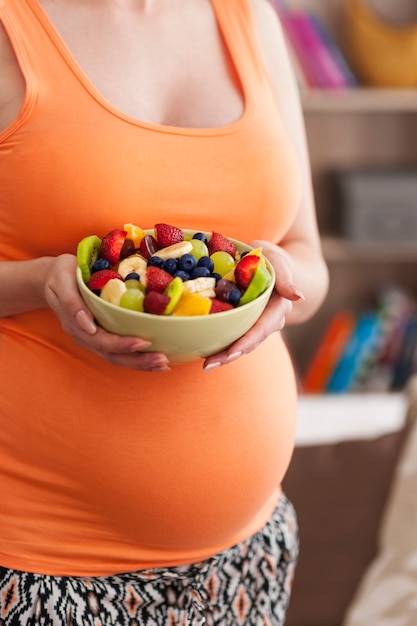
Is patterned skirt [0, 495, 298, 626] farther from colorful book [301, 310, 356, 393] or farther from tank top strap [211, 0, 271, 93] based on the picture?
colorful book [301, 310, 356, 393]

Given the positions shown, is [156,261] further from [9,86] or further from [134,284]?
[9,86]

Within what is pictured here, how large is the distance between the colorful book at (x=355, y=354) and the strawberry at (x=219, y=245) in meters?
2.06

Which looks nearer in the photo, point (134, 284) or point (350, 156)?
point (134, 284)

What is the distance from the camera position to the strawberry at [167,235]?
2.98ft

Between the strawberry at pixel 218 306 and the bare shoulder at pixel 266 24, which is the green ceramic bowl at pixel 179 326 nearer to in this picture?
the strawberry at pixel 218 306

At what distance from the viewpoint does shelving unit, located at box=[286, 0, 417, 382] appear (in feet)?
9.04

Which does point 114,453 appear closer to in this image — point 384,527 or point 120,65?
point 120,65

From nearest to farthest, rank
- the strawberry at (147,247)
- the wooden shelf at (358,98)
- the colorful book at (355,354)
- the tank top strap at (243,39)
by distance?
1. the strawberry at (147,247)
2. the tank top strap at (243,39)
3. the wooden shelf at (358,98)
4. the colorful book at (355,354)

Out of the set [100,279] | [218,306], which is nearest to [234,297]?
[218,306]

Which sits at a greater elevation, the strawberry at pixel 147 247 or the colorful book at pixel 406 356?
the strawberry at pixel 147 247

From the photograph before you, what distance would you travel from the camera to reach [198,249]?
90cm

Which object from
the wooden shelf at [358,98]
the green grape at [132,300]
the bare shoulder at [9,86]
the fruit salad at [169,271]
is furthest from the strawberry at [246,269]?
the wooden shelf at [358,98]

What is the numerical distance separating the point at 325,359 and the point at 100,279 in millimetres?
2184

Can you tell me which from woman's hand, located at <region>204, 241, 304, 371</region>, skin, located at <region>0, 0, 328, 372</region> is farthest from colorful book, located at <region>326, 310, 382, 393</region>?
woman's hand, located at <region>204, 241, 304, 371</region>
